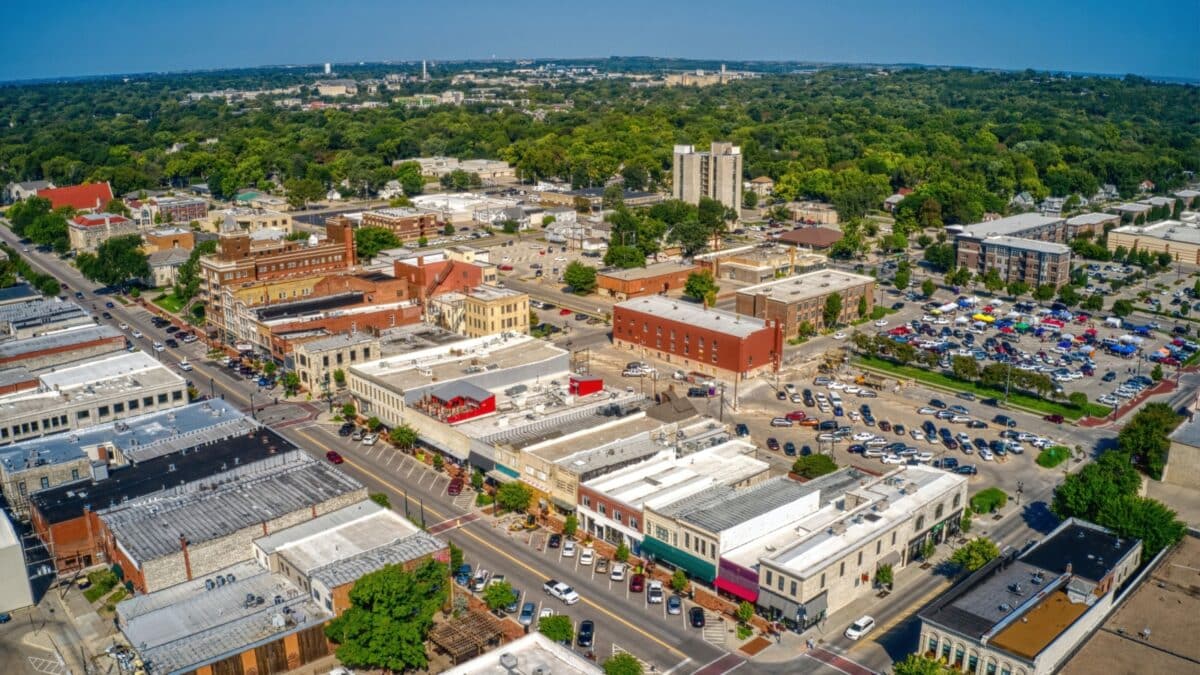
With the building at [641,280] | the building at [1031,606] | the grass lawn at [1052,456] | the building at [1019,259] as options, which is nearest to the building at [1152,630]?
the building at [1031,606]

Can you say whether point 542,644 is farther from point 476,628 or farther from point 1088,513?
point 1088,513

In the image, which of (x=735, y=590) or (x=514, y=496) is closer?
(x=735, y=590)

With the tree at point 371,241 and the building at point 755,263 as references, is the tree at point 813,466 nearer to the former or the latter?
the building at point 755,263

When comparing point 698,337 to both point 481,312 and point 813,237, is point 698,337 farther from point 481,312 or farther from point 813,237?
point 813,237

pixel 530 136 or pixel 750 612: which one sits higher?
pixel 530 136

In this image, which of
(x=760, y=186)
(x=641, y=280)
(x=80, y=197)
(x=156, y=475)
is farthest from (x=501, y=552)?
(x=80, y=197)

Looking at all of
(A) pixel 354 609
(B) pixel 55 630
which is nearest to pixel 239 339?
(B) pixel 55 630

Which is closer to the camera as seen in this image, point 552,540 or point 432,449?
point 552,540
